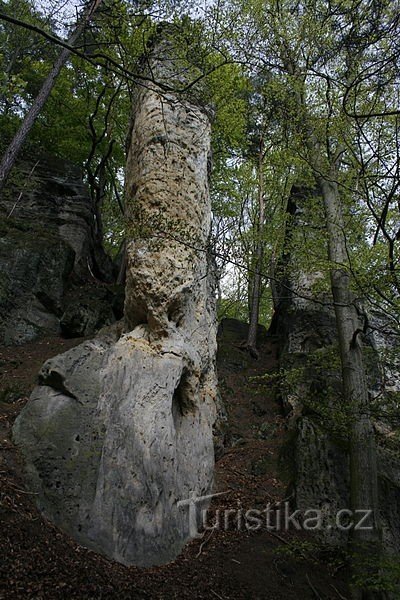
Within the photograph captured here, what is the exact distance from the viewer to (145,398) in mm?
6312

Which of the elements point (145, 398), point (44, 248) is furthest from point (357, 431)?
point (44, 248)

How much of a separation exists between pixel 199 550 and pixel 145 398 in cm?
228

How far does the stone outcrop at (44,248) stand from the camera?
10.3 meters

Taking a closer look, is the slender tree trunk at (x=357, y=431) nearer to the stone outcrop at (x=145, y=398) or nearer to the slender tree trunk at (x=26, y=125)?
the stone outcrop at (x=145, y=398)

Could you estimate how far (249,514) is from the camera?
6957mm

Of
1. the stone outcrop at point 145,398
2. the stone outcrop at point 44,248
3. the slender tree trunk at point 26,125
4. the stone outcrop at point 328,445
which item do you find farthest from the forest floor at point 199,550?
the slender tree trunk at point 26,125

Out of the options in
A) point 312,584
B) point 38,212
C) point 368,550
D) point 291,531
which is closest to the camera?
point 368,550

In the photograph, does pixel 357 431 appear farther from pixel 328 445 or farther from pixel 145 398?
pixel 145 398

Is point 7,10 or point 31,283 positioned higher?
point 7,10

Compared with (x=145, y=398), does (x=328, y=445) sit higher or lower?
lower

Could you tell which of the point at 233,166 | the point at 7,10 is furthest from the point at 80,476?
the point at 233,166

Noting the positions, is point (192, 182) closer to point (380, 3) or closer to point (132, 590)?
point (380, 3)

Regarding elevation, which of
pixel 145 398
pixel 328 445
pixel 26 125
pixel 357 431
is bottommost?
pixel 328 445

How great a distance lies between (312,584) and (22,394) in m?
5.77
